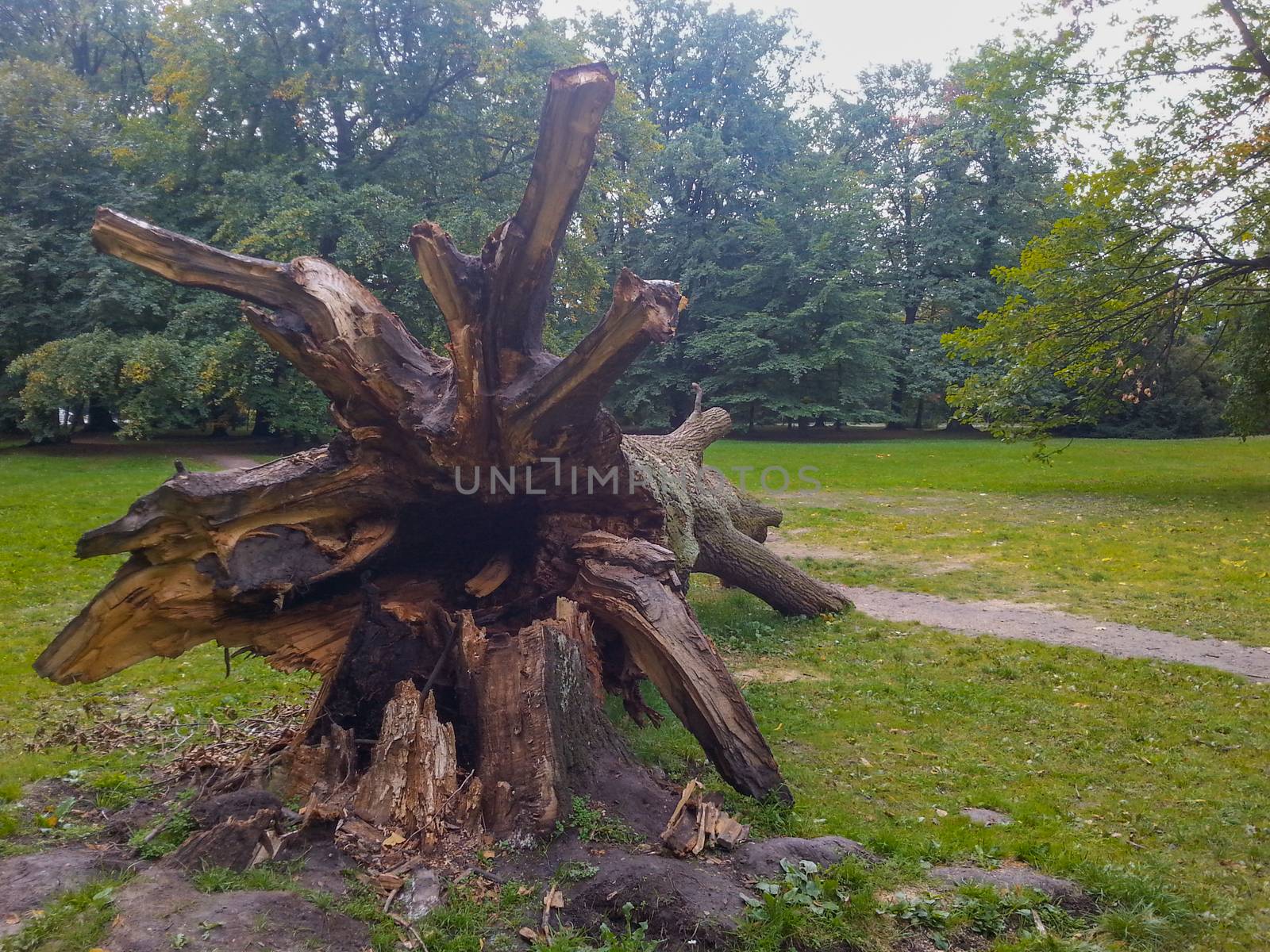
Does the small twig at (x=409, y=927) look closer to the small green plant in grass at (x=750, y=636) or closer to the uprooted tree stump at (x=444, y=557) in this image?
the uprooted tree stump at (x=444, y=557)

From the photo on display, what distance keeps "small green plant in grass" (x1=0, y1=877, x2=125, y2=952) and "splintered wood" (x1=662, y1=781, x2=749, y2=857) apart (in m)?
1.78

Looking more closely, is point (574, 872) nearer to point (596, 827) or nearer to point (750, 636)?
point (596, 827)

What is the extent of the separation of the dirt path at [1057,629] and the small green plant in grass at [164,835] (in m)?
5.58

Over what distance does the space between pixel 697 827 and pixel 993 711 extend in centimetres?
272

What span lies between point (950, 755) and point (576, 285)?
1530 centimetres

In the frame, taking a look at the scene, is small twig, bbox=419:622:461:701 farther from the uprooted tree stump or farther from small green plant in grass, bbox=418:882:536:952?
small green plant in grass, bbox=418:882:536:952

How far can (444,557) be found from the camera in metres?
4.91

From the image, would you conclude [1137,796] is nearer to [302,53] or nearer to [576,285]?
[576,285]

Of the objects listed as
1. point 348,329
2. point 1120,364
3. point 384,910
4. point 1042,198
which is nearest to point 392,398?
A: point 348,329

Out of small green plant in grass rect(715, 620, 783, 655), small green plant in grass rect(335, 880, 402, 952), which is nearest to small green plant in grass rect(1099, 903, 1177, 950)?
small green plant in grass rect(335, 880, 402, 952)

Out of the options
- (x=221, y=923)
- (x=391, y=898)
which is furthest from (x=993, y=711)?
(x=221, y=923)

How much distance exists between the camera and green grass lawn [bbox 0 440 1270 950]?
355 cm

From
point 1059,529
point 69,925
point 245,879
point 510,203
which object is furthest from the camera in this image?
point 510,203

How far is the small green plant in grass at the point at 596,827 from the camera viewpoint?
11.1 ft
